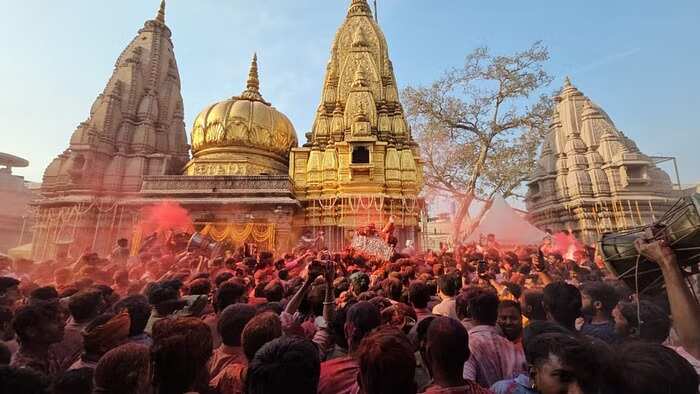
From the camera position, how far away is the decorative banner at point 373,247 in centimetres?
1177

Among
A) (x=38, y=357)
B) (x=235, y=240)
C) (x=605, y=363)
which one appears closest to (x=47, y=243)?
(x=235, y=240)

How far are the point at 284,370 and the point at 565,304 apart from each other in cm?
264

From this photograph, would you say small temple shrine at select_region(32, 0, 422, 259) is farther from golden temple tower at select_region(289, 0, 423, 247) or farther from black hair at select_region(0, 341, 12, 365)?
black hair at select_region(0, 341, 12, 365)

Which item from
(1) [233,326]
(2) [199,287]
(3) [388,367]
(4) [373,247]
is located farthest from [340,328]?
(4) [373,247]

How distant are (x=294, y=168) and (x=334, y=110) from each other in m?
5.34

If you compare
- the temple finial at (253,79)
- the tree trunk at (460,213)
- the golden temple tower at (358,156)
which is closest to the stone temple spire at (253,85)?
the temple finial at (253,79)

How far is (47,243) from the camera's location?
21.1 meters

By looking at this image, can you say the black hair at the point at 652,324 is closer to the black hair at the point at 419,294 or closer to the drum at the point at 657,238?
the drum at the point at 657,238

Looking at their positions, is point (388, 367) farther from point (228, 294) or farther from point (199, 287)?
point (199, 287)

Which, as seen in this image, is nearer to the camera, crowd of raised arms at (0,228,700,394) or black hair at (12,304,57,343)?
crowd of raised arms at (0,228,700,394)

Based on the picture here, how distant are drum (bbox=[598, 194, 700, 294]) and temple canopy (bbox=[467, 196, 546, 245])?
37.0 feet

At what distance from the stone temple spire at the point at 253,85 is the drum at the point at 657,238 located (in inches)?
1141

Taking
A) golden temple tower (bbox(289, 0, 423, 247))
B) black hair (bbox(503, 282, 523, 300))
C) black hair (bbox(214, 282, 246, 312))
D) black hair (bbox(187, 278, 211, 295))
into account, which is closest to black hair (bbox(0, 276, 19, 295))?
black hair (bbox(187, 278, 211, 295))

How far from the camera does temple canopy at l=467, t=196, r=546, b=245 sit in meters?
14.8
